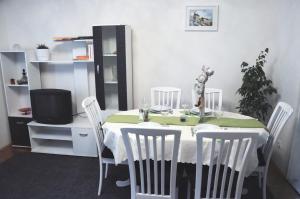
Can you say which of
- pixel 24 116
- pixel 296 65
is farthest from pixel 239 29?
pixel 24 116

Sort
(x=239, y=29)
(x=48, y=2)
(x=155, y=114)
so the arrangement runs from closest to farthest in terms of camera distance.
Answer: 1. (x=155, y=114)
2. (x=239, y=29)
3. (x=48, y=2)

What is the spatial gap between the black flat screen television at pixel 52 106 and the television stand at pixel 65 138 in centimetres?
9

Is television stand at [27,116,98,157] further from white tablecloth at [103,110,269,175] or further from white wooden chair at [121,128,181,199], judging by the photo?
white wooden chair at [121,128,181,199]

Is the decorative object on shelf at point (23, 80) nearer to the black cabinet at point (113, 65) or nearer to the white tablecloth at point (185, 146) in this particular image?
the black cabinet at point (113, 65)

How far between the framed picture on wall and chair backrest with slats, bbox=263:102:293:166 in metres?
1.46

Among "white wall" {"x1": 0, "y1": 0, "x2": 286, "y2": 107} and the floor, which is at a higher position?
"white wall" {"x1": 0, "y1": 0, "x2": 286, "y2": 107}

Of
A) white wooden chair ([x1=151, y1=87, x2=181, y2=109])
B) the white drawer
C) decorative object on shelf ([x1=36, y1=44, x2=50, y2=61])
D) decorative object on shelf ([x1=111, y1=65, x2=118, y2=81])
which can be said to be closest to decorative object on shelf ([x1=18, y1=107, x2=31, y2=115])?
decorative object on shelf ([x1=36, y1=44, x2=50, y2=61])

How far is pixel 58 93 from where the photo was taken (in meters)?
3.07

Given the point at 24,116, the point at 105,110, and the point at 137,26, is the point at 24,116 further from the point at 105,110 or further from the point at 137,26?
the point at 137,26

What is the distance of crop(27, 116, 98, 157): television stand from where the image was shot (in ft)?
10.1

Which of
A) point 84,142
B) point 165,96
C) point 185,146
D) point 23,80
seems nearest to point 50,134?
point 84,142

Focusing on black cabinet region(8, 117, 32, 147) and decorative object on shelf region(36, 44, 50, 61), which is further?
black cabinet region(8, 117, 32, 147)

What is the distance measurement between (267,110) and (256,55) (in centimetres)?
77

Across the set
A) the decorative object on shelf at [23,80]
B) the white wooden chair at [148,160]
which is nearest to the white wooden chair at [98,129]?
the white wooden chair at [148,160]
